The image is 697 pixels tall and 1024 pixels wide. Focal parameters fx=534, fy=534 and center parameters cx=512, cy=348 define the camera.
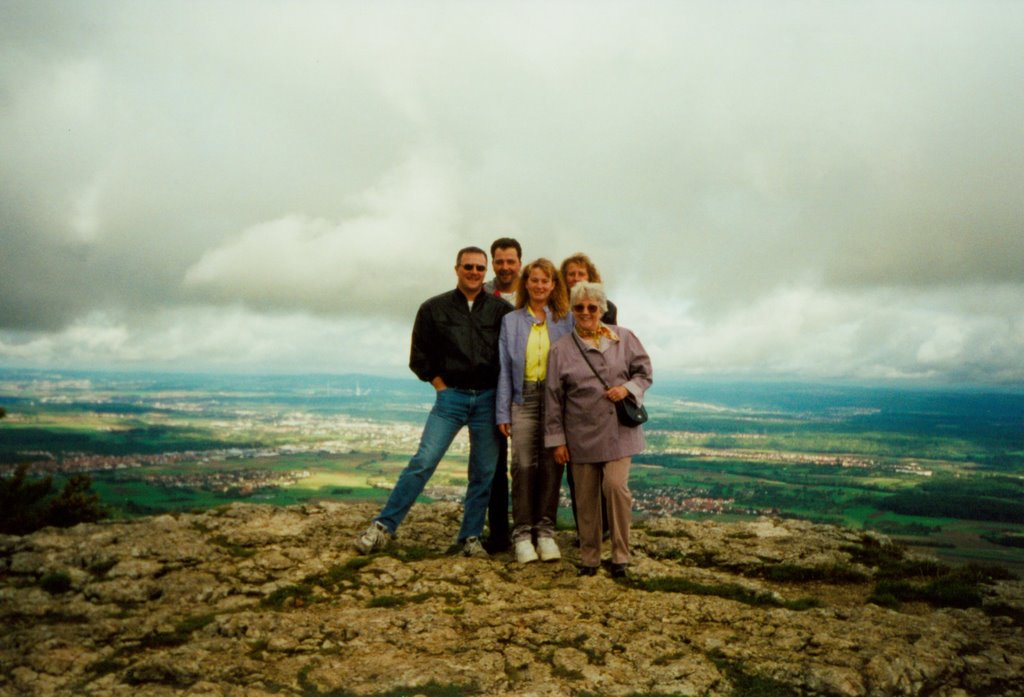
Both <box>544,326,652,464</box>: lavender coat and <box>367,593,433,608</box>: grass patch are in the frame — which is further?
<box>544,326,652,464</box>: lavender coat

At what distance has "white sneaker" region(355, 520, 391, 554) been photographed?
23.9 feet

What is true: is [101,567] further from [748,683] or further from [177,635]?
[748,683]

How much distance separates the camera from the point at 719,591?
623cm

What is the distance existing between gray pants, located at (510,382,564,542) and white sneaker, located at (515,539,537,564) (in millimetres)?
74

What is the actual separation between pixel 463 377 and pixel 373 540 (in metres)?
2.57

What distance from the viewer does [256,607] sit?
→ 5.82 meters

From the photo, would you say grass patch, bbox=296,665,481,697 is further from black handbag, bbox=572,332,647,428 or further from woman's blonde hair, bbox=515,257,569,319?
woman's blonde hair, bbox=515,257,569,319

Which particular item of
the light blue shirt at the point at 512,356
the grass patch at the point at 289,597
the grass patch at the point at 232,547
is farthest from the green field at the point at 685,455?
the grass patch at the point at 289,597

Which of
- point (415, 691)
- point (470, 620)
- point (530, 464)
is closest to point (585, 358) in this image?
point (530, 464)

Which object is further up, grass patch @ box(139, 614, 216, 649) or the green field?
grass patch @ box(139, 614, 216, 649)

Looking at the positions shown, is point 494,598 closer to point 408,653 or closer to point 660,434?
point 408,653

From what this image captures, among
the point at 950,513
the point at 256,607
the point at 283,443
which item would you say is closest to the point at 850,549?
the point at 256,607

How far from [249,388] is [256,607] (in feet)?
560

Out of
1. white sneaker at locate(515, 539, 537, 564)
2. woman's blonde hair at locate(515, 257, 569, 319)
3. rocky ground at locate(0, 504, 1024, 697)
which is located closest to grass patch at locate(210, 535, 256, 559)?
rocky ground at locate(0, 504, 1024, 697)
